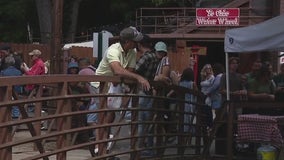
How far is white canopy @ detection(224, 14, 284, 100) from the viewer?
10.4 meters

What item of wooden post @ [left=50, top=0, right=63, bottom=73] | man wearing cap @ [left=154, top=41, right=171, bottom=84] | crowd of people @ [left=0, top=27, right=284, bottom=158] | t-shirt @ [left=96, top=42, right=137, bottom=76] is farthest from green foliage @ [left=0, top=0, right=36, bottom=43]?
t-shirt @ [left=96, top=42, right=137, bottom=76]

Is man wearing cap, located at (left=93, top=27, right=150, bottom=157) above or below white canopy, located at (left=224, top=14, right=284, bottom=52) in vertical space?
below

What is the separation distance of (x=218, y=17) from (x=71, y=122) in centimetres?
2351

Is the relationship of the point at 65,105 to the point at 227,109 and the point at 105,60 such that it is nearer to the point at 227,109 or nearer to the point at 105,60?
the point at 105,60

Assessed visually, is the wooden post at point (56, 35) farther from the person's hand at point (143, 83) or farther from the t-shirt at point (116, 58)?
the person's hand at point (143, 83)

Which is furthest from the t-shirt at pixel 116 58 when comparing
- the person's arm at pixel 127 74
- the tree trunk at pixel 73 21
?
the tree trunk at pixel 73 21

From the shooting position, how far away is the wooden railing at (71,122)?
5509 mm

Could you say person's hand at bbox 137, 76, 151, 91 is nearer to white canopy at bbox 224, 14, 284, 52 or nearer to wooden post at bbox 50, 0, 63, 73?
white canopy at bbox 224, 14, 284, 52

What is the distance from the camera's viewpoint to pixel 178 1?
4281 cm

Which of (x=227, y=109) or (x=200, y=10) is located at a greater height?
(x=200, y=10)

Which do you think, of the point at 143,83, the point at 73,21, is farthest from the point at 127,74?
the point at 73,21

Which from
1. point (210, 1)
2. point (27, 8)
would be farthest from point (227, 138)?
point (27, 8)

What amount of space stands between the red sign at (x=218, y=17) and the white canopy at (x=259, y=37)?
18.2 meters

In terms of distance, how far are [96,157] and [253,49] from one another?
179 inches
